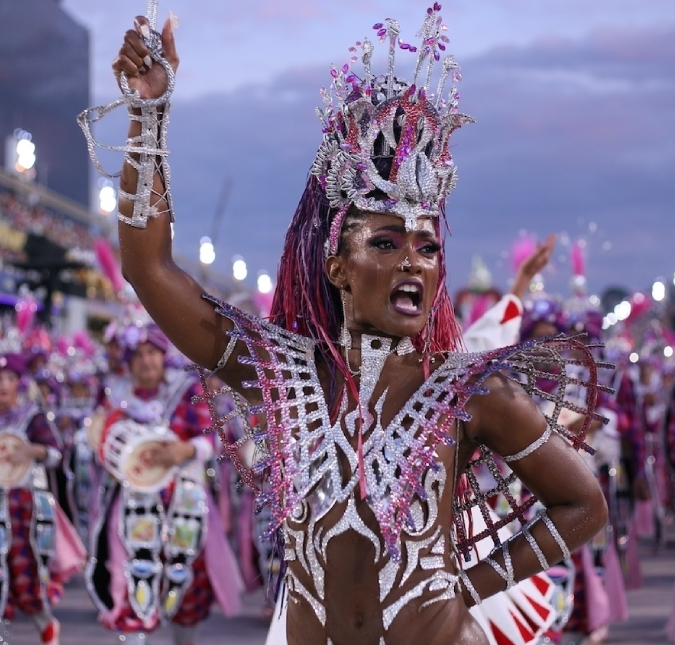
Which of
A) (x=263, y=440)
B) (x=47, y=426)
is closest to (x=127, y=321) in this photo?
(x=47, y=426)

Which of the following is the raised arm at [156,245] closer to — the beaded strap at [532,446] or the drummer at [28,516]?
the beaded strap at [532,446]

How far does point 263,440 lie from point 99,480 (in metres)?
4.82

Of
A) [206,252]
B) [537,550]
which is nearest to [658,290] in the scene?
[206,252]

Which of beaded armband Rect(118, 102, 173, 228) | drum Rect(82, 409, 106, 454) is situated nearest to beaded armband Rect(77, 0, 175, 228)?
beaded armband Rect(118, 102, 173, 228)

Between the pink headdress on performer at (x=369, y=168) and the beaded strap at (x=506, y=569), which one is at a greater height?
the pink headdress on performer at (x=369, y=168)

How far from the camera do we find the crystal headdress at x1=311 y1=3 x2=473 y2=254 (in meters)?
2.77

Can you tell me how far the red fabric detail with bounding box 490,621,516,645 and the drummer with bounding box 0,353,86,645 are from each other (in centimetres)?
428

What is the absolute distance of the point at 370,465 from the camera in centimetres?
266

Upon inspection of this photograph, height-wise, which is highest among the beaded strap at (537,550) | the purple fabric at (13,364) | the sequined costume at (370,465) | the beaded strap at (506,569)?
the purple fabric at (13,364)

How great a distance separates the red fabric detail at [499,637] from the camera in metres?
3.63

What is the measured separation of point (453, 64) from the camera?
2883 millimetres

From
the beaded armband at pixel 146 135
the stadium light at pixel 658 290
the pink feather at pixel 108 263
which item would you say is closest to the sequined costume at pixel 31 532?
the pink feather at pixel 108 263

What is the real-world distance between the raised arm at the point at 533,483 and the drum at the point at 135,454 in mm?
4314

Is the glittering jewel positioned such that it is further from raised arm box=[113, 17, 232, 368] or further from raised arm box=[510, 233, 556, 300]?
raised arm box=[510, 233, 556, 300]
